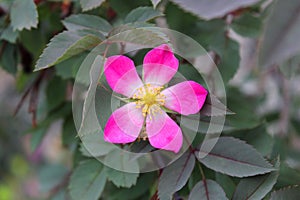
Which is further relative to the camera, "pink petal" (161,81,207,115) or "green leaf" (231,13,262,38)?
"green leaf" (231,13,262,38)

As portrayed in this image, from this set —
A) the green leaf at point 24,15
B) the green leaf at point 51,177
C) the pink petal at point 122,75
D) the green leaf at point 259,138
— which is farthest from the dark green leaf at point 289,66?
the green leaf at point 51,177

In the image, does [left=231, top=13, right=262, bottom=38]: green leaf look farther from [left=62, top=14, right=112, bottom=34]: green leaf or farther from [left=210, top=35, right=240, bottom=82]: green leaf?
[left=62, top=14, right=112, bottom=34]: green leaf

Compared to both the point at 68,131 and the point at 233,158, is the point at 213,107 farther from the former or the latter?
the point at 68,131

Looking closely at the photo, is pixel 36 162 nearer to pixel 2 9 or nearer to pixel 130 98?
pixel 2 9

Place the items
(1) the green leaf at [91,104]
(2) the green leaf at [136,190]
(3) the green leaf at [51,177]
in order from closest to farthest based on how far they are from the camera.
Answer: (1) the green leaf at [91,104] → (2) the green leaf at [136,190] → (3) the green leaf at [51,177]

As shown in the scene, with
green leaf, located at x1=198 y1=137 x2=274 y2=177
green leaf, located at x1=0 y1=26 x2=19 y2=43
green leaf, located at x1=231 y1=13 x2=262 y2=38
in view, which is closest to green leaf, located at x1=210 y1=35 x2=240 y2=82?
green leaf, located at x1=231 y1=13 x2=262 y2=38

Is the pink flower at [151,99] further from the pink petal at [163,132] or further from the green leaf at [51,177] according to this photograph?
the green leaf at [51,177]
